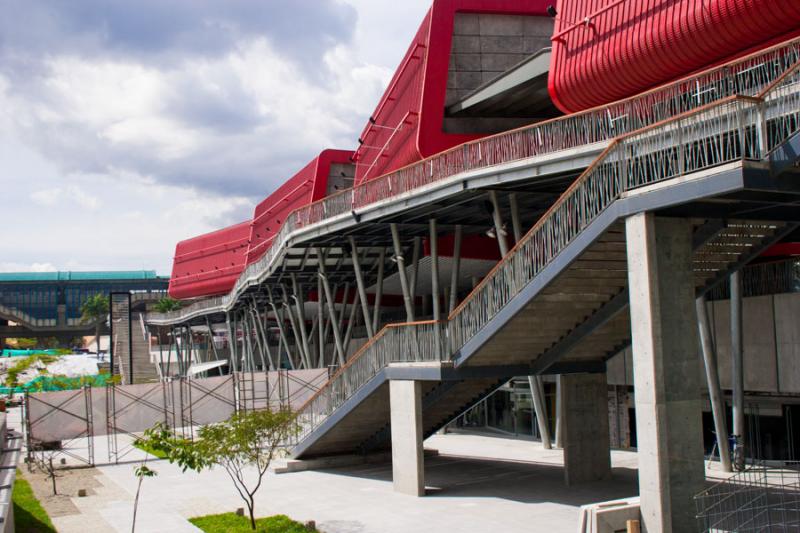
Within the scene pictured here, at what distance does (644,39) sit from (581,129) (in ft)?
9.89

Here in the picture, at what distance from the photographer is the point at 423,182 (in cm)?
2436

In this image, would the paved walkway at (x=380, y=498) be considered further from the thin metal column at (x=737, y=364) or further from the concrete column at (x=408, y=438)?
the thin metal column at (x=737, y=364)

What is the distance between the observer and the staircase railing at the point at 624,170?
543 inches

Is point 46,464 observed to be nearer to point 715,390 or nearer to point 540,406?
point 540,406

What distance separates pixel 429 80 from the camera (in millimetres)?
29672

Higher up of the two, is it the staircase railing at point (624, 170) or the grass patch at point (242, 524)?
the staircase railing at point (624, 170)

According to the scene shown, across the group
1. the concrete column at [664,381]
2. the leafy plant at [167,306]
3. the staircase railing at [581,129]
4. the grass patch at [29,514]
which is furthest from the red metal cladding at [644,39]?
the leafy plant at [167,306]

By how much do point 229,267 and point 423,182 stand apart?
5253 centimetres

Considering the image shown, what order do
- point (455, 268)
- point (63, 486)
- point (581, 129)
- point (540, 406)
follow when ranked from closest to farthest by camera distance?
point (581, 129) → point (63, 486) → point (455, 268) → point (540, 406)

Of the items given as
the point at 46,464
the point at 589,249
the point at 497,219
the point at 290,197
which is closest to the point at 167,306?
the point at 290,197

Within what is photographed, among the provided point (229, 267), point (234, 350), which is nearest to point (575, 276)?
point (234, 350)

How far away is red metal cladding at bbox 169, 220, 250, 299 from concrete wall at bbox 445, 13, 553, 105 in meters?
43.1

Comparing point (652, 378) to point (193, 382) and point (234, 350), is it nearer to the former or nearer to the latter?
point (193, 382)

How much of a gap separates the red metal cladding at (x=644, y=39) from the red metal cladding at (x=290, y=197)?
2694cm
